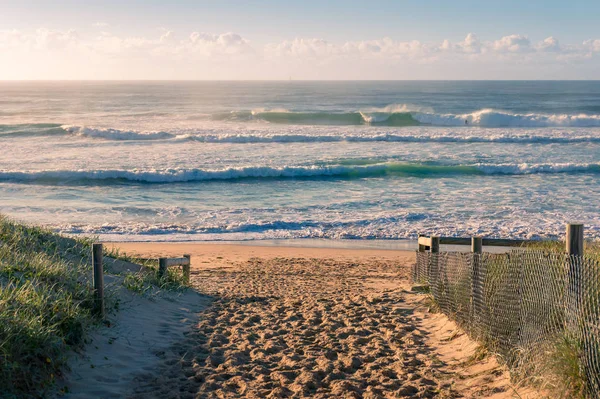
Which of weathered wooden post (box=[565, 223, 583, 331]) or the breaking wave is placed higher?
weathered wooden post (box=[565, 223, 583, 331])

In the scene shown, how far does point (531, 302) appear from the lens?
5758mm

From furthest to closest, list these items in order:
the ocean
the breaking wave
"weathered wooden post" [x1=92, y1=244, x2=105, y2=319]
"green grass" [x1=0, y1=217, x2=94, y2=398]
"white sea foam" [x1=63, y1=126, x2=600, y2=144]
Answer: "white sea foam" [x1=63, y1=126, x2=600, y2=144] < the breaking wave < the ocean < "weathered wooden post" [x1=92, y1=244, x2=105, y2=319] < "green grass" [x1=0, y1=217, x2=94, y2=398]

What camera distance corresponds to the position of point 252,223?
18703 millimetres

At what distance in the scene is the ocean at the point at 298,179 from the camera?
1833 centimetres

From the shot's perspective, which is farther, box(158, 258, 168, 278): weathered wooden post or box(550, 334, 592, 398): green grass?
box(158, 258, 168, 278): weathered wooden post

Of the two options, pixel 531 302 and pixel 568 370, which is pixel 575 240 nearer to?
pixel 531 302

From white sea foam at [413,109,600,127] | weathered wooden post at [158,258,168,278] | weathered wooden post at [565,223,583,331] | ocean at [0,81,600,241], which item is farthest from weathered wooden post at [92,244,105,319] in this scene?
white sea foam at [413,109,600,127]

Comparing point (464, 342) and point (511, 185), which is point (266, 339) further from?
point (511, 185)

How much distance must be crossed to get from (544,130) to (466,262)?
4152cm

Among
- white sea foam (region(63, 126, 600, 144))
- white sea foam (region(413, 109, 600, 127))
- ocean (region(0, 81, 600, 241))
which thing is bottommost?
ocean (region(0, 81, 600, 241))

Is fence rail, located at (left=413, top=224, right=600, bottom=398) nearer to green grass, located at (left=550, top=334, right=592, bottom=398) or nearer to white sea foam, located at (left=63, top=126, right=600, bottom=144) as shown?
green grass, located at (left=550, top=334, right=592, bottom=398)

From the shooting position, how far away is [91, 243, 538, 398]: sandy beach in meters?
5.98

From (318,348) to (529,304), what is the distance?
267cm

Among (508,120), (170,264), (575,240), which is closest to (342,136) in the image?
(508,120)
